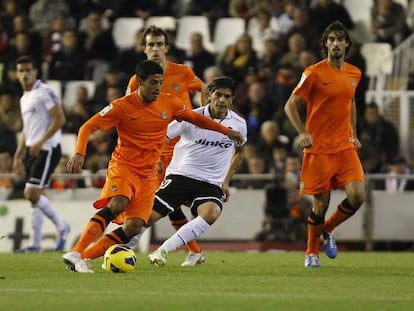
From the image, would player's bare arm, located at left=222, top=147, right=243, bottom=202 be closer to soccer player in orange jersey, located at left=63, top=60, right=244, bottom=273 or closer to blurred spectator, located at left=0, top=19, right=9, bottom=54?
soccer player in orange jersey, located at left=63, top=60, right=244, bottom=273

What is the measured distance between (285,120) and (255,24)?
3.47 meters

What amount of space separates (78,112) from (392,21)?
18.3ft

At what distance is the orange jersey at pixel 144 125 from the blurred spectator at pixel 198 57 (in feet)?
32.9

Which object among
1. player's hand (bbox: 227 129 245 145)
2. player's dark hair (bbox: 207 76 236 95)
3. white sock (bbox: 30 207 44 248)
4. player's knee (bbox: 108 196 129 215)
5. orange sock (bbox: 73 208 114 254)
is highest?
player's dark hair (bbox: 207 76 236 95)

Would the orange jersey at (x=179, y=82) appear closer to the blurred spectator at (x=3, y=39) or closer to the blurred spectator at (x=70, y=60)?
the blurred spectator at (x=70, y=60)

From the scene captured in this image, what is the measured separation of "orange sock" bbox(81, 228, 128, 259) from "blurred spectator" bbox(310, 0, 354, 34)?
35.4ft

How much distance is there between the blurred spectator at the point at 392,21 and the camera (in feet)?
73.3

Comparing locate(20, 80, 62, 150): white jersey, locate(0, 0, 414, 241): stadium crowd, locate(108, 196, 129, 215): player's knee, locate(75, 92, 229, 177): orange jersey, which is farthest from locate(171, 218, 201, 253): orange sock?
locate(0, 0, 414, 241): stadium crowd

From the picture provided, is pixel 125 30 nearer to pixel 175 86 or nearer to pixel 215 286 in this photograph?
pixel 175 86

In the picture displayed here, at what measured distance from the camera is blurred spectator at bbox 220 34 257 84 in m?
22.1

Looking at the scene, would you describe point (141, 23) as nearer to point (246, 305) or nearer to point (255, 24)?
point (255, 24)

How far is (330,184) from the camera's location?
1373cm

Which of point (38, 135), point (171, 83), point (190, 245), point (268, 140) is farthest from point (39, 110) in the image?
point (268, 140)

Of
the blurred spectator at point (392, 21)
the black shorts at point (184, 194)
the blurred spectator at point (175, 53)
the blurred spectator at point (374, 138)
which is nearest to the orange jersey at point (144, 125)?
the black shorts at point (184, 194)
